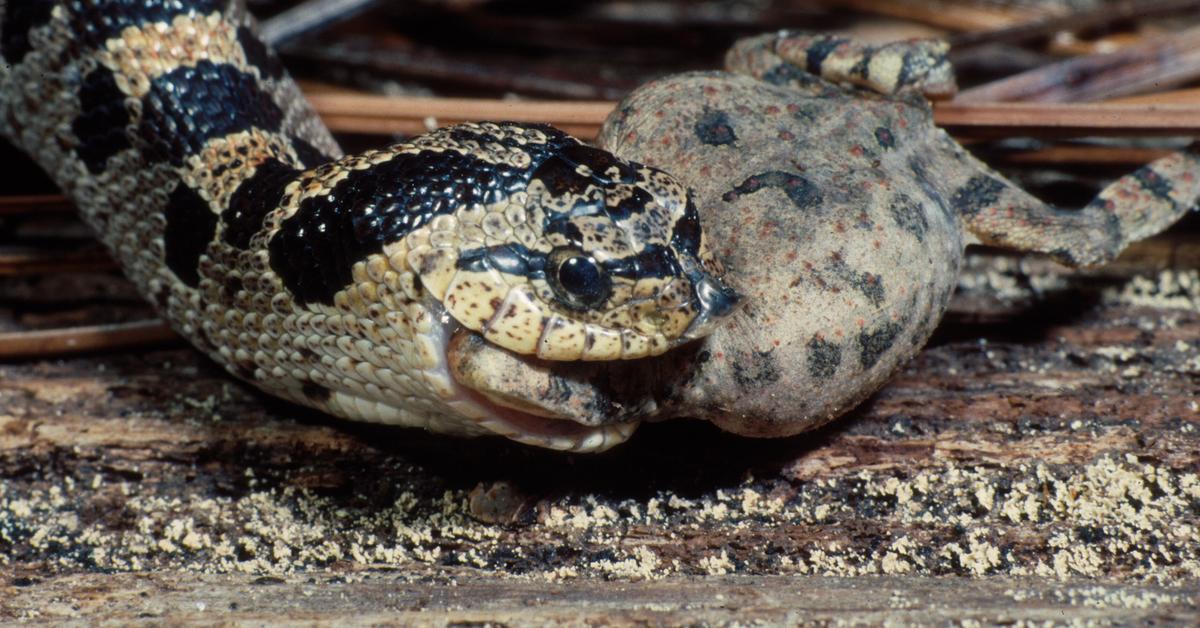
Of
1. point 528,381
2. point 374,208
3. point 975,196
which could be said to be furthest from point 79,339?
point 975,196

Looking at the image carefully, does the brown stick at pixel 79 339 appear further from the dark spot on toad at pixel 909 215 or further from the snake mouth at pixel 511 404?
the dark spot on toad at pixel 909 215

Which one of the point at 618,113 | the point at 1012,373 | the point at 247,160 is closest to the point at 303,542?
the point at 247,160

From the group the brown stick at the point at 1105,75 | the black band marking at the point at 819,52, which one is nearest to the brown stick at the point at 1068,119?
the brown stick at the point at 1105,75

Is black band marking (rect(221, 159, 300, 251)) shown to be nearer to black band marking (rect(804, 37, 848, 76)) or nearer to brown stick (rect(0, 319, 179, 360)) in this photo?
brown stick (rect(0, 319, 179, 360))

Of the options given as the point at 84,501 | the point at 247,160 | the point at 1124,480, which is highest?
the point at 247,160

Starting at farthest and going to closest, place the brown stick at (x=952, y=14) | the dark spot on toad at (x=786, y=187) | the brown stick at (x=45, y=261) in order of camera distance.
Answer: the brown stick at (x=952, y=14) → the brown stick at (x=45, y=261) → the dark spot on toad at (x=786, y=187)

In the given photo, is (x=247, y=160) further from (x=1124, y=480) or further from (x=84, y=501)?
(x=1124, y=480)

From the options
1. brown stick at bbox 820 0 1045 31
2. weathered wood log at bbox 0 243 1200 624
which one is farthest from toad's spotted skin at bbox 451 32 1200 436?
brown stick at bbox 820 0 1045 31
